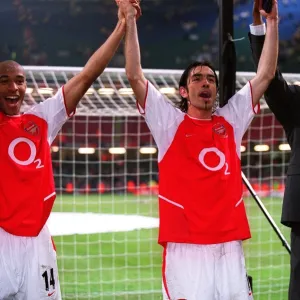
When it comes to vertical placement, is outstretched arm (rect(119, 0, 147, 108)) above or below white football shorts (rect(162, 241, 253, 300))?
above

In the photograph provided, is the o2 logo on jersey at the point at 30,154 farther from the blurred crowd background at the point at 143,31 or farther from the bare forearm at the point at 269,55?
the blurred crowd background at the point at 143,31

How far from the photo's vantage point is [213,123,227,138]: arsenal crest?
130 inches

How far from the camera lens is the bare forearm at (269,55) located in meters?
3.41

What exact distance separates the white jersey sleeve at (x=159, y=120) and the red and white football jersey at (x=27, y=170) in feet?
Answer: 1.27

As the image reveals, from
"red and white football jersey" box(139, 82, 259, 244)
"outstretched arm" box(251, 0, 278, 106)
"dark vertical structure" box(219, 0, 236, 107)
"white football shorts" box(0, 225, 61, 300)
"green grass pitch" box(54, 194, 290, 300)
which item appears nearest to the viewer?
"white football shorts" box(0, 225, 61, 300)

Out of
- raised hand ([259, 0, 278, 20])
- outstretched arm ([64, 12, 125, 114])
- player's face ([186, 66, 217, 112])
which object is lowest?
player's face ([186, 66, 217, 112])

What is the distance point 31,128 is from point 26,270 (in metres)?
0.62

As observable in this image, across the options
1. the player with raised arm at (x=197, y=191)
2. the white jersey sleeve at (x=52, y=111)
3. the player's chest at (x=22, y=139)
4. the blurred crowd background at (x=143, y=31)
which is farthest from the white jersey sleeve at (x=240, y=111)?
the blurred crowd background at (x=143, y=31)

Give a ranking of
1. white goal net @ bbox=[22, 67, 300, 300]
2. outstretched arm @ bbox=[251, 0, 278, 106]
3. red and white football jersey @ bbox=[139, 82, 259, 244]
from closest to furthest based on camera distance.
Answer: red and white football jersey @ bbox=[139, 82, 259, 244], outstretched arm @ bbox=[251, 0, 278, 106], white goal net @ bbox=[22, 67, 300, 300]

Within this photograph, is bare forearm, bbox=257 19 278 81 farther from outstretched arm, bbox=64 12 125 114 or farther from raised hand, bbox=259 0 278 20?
outstretched arm, bbox=64 12 125 114

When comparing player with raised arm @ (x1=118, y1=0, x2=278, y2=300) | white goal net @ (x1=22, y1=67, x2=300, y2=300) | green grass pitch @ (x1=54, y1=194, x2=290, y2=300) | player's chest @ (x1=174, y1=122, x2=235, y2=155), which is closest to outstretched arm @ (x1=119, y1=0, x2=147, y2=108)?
player with raised arm @ (x1=118, y1=0, x2=278, y2=300)

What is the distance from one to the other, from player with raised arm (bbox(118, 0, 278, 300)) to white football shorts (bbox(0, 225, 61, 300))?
49 cm

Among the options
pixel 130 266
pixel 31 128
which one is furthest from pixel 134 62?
pixel 130 266

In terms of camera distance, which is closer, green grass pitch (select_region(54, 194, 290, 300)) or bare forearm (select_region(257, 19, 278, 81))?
bare forearm (select_region(257, 19, 278, 81))
